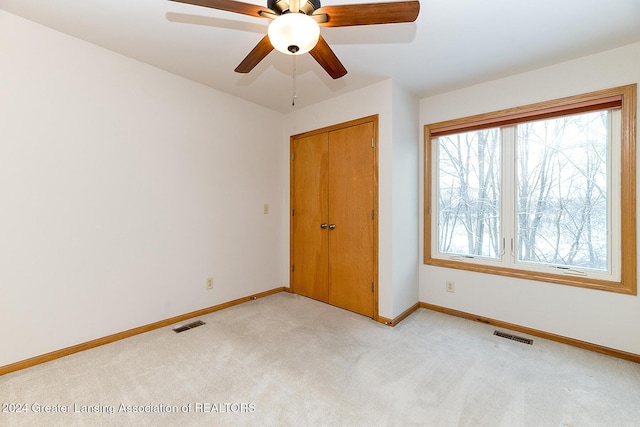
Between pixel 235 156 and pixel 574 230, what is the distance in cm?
334

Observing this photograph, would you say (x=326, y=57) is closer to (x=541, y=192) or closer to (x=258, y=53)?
(x=258, y=53)

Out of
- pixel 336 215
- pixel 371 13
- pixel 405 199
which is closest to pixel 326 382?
pixel 336 215

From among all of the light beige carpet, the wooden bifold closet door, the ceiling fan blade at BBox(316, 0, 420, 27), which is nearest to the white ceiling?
the ceiling fan blade at BBox(316, 0, 420, 27)

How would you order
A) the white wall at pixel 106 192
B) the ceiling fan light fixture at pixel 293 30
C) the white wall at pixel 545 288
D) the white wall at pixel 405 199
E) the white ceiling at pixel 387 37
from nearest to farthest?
the ceiling fan light fixture at pixel 293 30 < the white ceiling at pixel 387 37 < the white wall at pixel 106 192 < the white wall at pixel 545 288 < the white wall at pixel 405 199

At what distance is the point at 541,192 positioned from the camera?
2.55m

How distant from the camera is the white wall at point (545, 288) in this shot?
2.16 meters

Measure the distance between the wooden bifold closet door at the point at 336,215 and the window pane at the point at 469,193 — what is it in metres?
0.89

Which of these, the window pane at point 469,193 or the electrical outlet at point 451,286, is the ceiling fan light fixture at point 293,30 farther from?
the electrical outlet at point 451,286

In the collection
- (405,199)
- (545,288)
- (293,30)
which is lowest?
(545,288)

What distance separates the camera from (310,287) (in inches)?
136

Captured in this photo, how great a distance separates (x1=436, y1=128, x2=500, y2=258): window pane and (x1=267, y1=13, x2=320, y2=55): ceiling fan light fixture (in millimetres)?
2317

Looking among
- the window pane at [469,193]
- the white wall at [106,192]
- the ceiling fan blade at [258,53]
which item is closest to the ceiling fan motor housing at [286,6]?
the ceiling fan blade at [258,53]

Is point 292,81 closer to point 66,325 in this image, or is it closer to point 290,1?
point 290,1

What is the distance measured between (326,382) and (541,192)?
2467 millimetres
